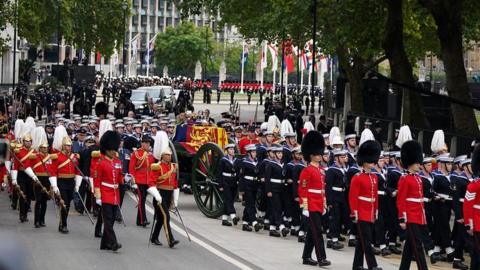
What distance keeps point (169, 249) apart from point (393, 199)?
154 inches

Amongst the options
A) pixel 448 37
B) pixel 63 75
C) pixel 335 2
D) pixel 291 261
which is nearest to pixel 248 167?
pixel 291 261

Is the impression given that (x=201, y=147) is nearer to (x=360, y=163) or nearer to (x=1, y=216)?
(x=1, y=216)

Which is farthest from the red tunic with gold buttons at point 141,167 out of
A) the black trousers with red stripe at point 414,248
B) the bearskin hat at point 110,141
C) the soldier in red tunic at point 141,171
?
the black trousers with red stripe at point 414,248

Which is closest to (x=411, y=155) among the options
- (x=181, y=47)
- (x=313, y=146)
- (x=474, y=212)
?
(x=474, y=212)

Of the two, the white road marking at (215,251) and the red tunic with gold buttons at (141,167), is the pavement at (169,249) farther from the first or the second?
the red tunic with gold buttons at (141,167)

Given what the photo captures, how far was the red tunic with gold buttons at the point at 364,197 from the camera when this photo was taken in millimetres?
13992

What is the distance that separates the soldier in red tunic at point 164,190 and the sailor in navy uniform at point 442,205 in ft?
13.3

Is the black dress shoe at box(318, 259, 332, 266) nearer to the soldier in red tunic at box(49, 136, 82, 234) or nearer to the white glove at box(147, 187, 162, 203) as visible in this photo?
the white glove at box(147, 187, 162, 203)

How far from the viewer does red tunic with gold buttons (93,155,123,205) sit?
15.8 metres

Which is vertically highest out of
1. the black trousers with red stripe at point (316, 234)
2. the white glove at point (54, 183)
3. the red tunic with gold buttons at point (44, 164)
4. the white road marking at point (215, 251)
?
the red tunic with gold buttons at point (44, 164)

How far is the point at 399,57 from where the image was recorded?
35.0m

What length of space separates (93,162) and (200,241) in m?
2.57

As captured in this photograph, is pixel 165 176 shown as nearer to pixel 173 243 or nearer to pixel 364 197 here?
pixel 173 243

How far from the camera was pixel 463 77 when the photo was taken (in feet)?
109
